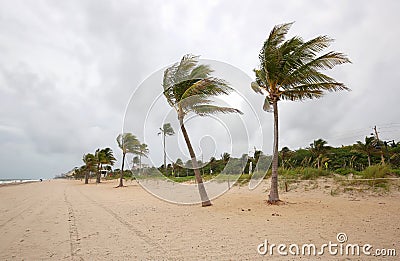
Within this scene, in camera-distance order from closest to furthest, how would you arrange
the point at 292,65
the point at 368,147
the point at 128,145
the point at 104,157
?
the point at 292,65
the point at 368,147
the point at 128,145
the point at 104,157

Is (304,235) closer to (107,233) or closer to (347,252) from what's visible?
(347,252)

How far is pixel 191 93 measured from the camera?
38.9 ft

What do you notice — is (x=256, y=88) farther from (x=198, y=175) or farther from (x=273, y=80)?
(x=198, y=175)

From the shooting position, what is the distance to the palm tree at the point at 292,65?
10953 millimetres

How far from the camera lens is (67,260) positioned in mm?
5113

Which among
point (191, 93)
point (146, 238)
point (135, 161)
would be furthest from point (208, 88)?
point (135, 161)

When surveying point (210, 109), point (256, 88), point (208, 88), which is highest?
point (256, 88)

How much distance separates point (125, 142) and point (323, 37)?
28558 mm

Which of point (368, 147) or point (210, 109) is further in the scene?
point (368, 147)

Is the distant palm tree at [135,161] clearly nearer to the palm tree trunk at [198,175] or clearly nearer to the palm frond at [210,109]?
the palm tree trunk at [198,175]

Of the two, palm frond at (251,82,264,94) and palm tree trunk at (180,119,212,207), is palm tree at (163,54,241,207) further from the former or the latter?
palm frond at (251,82,264,94)

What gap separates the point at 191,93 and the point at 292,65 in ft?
14.6

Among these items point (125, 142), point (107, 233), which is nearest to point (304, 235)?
point (107, 233)

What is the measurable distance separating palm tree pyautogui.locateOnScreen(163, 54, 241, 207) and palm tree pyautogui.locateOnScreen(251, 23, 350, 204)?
1967mm
